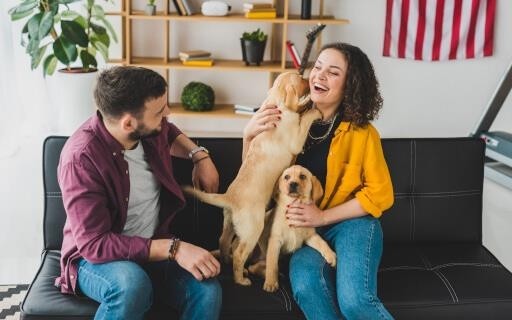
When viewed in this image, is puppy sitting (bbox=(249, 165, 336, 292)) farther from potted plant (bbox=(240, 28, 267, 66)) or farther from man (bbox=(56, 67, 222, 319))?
potted plant (bbox=(240, 28, 267, 66))

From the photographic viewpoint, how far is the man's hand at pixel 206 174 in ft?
6.82

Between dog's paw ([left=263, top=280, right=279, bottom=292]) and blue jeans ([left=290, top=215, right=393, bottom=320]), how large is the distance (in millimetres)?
55

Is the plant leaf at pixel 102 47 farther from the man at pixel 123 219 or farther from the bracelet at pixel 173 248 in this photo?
the bracelet at pixel 173 248

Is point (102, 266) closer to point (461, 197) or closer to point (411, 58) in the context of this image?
point (461, 197)

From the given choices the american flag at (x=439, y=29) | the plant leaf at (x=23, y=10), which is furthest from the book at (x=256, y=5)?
the plant leaf at (x=23, y=10)

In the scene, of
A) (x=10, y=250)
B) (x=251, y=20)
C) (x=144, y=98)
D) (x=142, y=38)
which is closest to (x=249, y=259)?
(x=144, y=98)

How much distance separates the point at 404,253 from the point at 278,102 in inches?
27.0

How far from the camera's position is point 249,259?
2.08m

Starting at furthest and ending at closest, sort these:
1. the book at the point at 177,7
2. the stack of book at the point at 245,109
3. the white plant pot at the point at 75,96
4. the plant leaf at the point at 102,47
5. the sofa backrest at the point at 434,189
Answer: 1. the stack of book at the point at 245,109
2. the book at the point at 177,7
3. the plant leaf at the point at 102,47
4. the white plant pot at the point at 75,96
5. the sofa backrest at the point at 434,189

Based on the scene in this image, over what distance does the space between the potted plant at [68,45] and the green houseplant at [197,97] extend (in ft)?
2.10

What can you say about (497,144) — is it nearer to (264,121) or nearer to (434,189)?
(434,189)

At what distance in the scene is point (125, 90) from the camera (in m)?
1.75

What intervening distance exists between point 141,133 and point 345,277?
0.72 metres

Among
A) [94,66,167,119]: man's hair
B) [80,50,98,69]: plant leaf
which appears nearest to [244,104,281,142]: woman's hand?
[94,66,167,119]: man's hair
